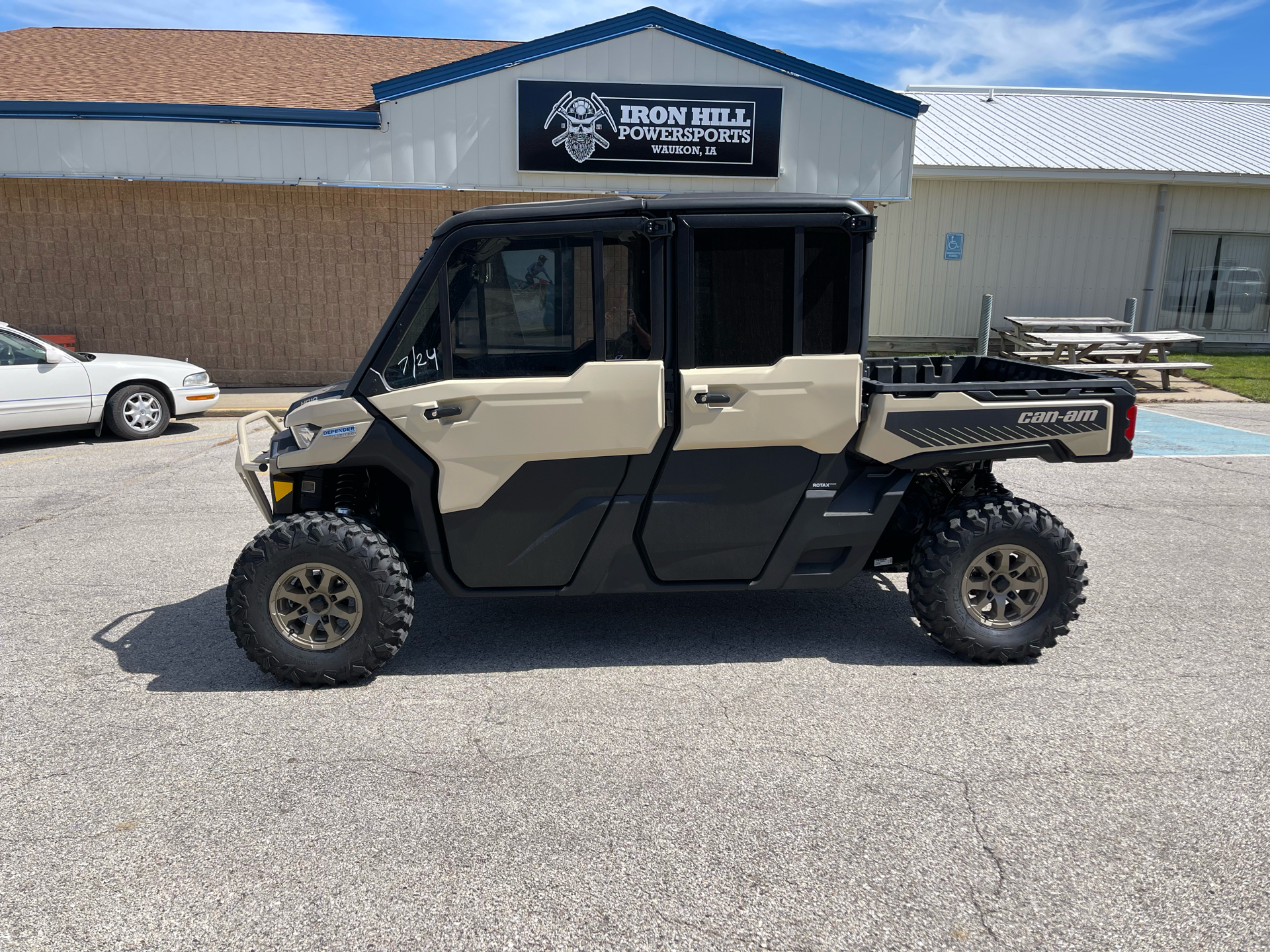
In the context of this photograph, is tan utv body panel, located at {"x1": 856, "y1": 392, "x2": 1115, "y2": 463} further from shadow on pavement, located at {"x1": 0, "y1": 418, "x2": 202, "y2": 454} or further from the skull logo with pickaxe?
the skull logo with pickaxe

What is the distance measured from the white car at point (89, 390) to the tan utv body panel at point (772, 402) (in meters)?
8.93

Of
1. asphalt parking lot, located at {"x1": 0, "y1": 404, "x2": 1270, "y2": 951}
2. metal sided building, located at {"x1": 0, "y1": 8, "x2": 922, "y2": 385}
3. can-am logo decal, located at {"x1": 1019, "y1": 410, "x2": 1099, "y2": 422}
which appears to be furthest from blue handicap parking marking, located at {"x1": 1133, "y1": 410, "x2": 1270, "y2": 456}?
can-am logo decal, located at {"x1": 1019, "y1": 410, "x2": 1099, "y2": 422}

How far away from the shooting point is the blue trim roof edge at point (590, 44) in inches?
535

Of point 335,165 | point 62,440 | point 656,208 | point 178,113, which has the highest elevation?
point 178,113

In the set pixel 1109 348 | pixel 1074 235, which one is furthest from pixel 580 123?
pixel 1074 235

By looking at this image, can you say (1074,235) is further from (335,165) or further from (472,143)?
(335,165)

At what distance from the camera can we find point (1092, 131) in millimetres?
20312

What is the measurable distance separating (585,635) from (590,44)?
11.4 m

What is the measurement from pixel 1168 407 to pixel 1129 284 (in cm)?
630

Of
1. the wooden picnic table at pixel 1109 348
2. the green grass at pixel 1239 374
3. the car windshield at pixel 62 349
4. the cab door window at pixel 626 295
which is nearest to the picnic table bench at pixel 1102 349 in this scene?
the wooden picnic table at pixel 1109 348

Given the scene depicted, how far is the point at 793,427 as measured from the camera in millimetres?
4297

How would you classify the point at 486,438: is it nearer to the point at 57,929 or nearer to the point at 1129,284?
the point at 57,929

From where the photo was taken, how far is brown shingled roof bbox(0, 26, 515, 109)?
15.1 m

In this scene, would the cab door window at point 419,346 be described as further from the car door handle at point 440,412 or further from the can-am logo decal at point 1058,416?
the can-am logo decal at point 1058,416
